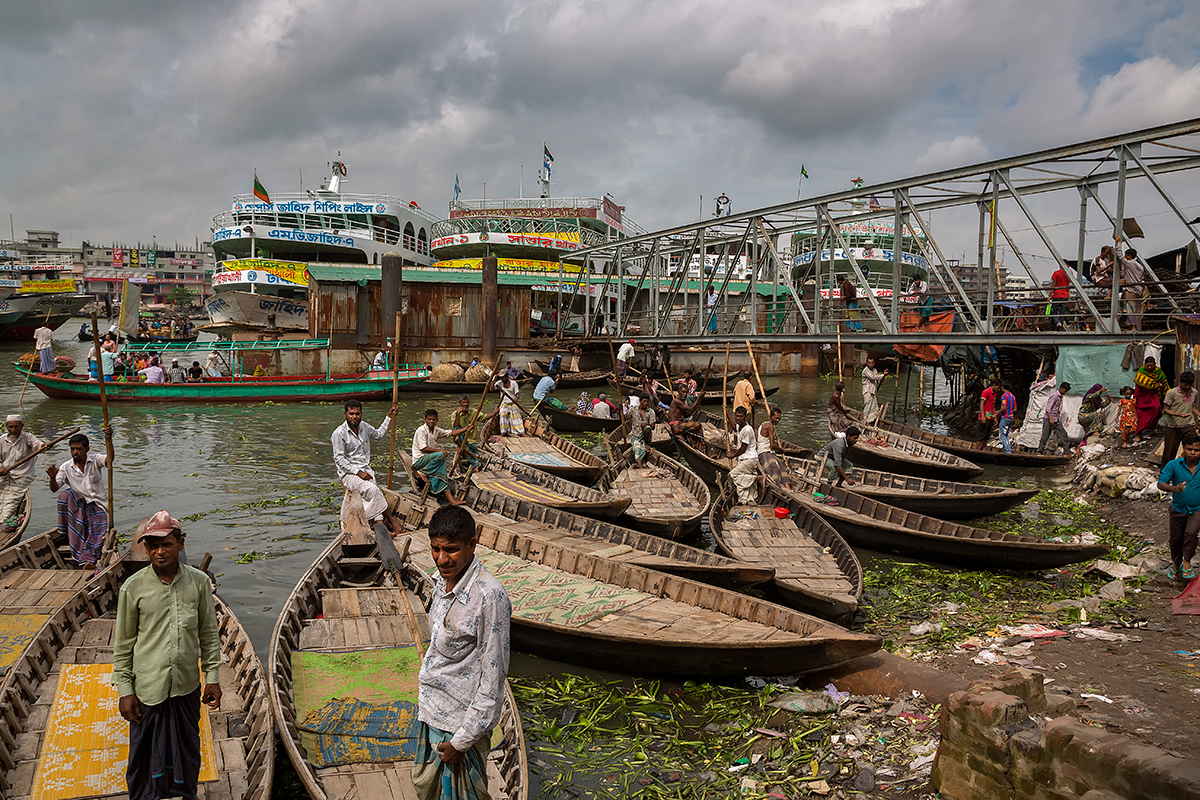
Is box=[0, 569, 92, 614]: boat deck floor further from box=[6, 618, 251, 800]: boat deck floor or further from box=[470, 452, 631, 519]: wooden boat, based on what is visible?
box=[470, 452, 631, 519]: wooden boat

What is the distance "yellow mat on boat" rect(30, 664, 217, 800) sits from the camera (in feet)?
14.6

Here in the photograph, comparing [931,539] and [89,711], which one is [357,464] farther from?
[931,539]

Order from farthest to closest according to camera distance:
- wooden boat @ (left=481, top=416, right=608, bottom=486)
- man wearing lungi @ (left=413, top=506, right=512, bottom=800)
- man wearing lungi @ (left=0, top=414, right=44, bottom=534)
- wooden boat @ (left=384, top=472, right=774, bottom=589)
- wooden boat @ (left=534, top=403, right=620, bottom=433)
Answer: wooden boat @ (left=534, top=403, right=620, bottom=433) → wooden boat @ (left=481, top=416, right=608, bottom=486) → man wearing lungi @ (left=0, top=414, right=44, bottom=534) → wooden boat @ (left=384, top=472, right=774, bottom=589) → man wearing lungi @ (left=413, top=506, right=512, bottom=800)

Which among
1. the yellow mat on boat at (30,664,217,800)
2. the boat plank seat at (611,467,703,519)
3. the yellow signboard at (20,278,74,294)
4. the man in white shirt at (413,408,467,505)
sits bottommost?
the yellow mat on boat at (30,664,217,800)

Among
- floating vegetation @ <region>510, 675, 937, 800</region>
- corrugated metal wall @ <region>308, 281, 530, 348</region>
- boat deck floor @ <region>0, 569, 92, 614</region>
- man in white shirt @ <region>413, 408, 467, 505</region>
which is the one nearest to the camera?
floating vegetation @ <region>510, 675, 937, 800</region>

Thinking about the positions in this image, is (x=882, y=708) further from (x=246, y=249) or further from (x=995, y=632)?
(x=246, y=249)

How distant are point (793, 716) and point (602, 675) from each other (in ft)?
5.97

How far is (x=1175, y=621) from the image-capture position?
726 centimetres

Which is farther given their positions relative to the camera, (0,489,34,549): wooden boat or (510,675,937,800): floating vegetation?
(0,489,34,549): wooden boat

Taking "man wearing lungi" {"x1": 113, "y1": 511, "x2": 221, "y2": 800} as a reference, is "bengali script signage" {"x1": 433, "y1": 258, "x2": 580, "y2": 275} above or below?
above

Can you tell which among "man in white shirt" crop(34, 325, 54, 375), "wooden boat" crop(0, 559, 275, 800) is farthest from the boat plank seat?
"man in white shirt" crop(34, 325, 54, 375)

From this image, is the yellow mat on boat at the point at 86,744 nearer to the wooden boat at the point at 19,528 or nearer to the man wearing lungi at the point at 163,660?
the man wearing lungi at the point at 163,660

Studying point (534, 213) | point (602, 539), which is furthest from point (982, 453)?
point (534, 213)

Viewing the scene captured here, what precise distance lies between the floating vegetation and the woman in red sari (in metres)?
11.6
